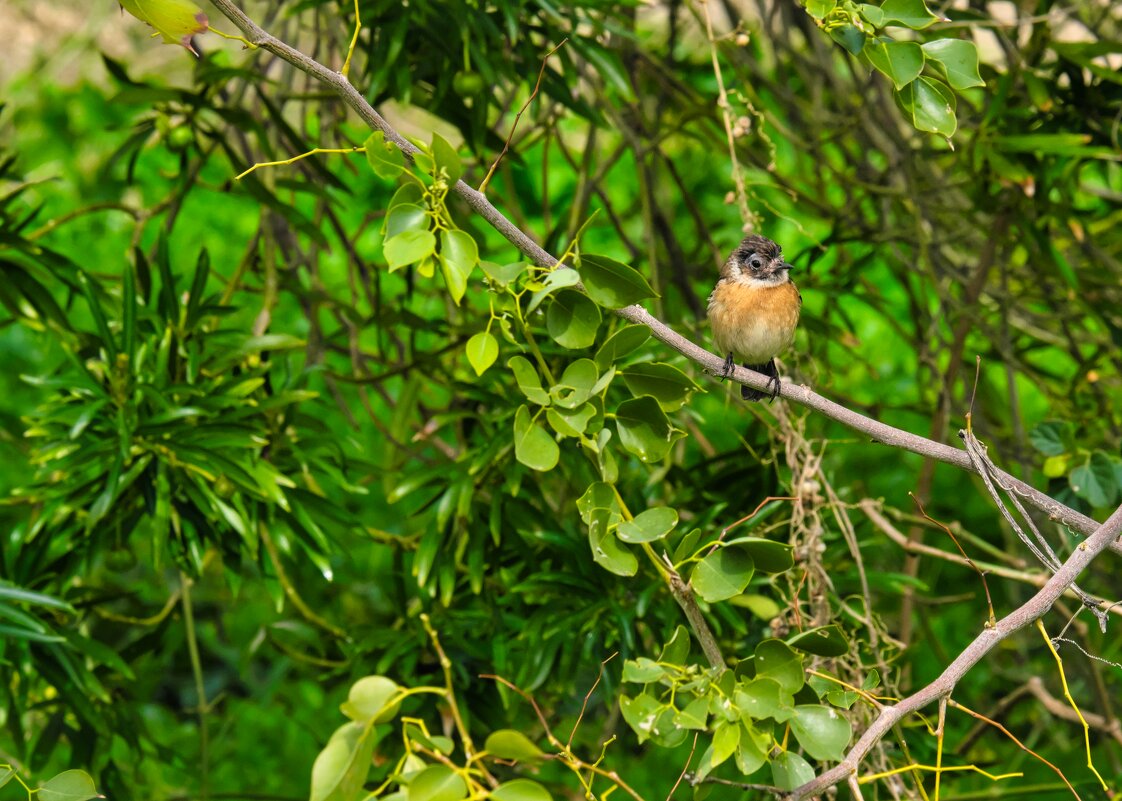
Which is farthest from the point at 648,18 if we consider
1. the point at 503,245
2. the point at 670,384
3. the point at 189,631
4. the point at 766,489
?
the point at 670,384

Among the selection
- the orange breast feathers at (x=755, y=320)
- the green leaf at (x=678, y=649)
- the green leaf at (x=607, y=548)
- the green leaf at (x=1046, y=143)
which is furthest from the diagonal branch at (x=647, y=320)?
the green leaf at (x=1046, y=143)

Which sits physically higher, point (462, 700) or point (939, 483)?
→ point (462, 700)

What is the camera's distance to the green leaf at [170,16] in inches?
57.6

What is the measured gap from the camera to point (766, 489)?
9.45ft

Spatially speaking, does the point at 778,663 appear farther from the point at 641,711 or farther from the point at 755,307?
the point at 755,307

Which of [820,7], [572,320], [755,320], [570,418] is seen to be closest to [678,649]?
[570,418]

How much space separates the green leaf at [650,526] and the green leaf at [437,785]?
42 cm

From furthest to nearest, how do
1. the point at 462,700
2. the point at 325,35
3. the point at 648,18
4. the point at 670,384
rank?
the point at 648,18
the point at 325,35
the point at 462,700
the point at 670,384

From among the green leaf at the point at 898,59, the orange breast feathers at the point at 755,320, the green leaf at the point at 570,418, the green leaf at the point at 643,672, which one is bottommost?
the orange breast feathers at the point at 755,320

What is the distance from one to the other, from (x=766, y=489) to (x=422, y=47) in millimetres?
1228

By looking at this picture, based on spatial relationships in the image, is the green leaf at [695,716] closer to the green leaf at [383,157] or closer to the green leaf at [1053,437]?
the green leaf at [383,157]

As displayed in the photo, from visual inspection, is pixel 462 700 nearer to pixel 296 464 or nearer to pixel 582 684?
pixel 582 684

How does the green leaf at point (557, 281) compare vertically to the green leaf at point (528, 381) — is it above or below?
above

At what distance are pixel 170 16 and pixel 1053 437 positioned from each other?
205 cm
